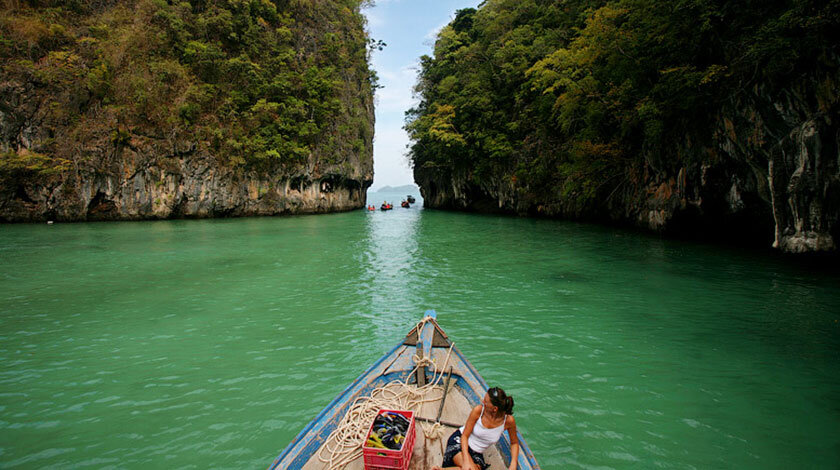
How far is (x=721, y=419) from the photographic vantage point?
3725 mm

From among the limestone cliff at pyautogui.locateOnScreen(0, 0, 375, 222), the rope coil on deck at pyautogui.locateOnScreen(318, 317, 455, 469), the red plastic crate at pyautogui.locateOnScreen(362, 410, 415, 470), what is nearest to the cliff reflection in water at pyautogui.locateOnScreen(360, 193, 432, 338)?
the rope coil on deck at pyautogui.locateOnScreen(318, 317, 455, 469)

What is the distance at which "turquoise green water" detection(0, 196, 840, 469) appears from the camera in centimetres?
343

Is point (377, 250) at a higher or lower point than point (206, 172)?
lower

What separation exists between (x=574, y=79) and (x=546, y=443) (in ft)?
68.3

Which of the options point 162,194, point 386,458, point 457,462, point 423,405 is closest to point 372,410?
point 423,405

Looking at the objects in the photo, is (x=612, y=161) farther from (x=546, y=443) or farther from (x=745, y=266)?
(x=546, y=443)

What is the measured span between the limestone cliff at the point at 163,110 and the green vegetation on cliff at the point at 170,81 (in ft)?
0.28

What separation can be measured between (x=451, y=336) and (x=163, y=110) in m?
29.5

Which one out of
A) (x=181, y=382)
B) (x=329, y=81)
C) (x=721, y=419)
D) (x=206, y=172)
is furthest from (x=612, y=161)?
(x=206, y=172)

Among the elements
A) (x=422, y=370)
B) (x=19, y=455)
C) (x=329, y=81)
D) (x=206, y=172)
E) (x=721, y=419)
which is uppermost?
(x=329, y=81)

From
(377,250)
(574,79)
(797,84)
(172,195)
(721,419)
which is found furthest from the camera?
(172,195)

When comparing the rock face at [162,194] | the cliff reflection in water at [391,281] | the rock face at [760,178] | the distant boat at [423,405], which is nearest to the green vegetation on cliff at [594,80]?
the rock face at [760,178]

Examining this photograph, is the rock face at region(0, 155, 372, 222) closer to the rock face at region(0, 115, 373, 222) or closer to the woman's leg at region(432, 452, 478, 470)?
the rock face at region(0, 115, 373, 222)

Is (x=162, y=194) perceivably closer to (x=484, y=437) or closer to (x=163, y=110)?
(x=163, y=110)
